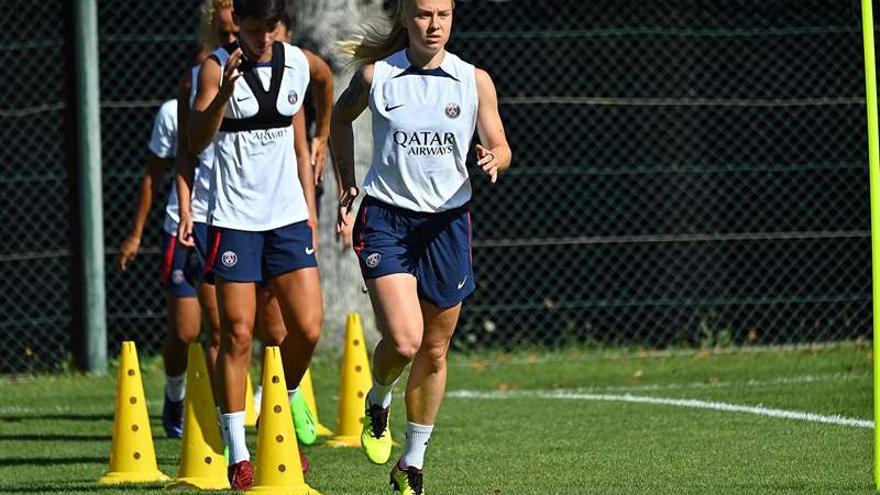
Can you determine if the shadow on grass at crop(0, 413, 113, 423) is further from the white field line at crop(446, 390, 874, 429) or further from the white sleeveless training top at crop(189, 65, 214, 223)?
the white sleeveless training top at crop(189, 65, 214, 223)

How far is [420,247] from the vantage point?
6.67 metres

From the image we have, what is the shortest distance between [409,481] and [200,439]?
116cm

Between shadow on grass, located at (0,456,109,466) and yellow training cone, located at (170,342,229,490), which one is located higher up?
yellow training cone, located at (170,342,229,490)

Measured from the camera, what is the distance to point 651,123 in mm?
13336

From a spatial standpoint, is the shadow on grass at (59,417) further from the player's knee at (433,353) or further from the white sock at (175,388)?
the player's knee at (433,353)

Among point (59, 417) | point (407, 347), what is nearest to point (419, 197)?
point (407, 347)

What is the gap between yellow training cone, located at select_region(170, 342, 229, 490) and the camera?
736 cm

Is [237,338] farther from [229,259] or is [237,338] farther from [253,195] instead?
[253,195]

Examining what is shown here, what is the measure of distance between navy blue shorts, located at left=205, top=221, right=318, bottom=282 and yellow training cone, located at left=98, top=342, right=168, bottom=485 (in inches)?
25.9

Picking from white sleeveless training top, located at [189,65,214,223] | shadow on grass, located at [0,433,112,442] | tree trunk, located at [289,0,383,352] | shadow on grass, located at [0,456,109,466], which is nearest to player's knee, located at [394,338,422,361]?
white sleeveless training top, located at [189,65,214,223]

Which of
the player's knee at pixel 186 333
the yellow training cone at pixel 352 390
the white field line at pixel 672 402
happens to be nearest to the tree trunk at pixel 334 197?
the white field line at pixel 672 402

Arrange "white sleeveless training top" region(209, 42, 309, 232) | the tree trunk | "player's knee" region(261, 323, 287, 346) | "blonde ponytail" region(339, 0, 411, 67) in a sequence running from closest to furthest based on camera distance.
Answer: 1. "blonde ponytail" region(339, 0, 411, 67)
2. "white sleeveless training top" region(209, 42, 309, 232)
3. "player's knee" region(261, 323, 287, 346)
4. the tree trunk

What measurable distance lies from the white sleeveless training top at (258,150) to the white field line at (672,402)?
2.88 metres

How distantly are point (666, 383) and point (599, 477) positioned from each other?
14.0 feet
